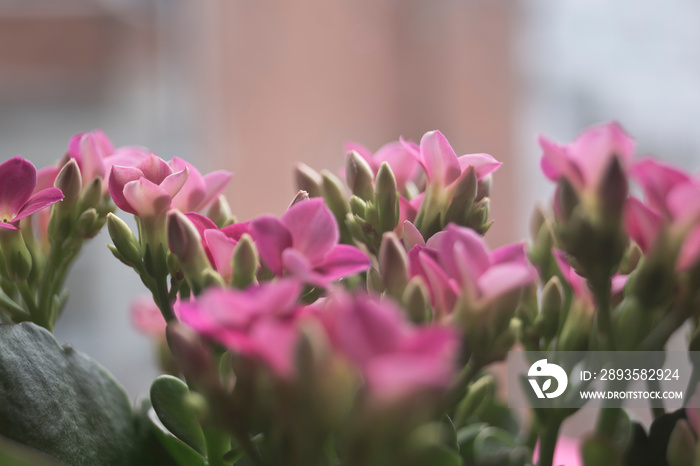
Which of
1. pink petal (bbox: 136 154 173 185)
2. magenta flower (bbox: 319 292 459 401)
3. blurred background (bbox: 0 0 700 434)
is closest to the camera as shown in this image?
magenta flower (bbox: 319 292 459 401)

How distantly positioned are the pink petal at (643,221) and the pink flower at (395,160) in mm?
107

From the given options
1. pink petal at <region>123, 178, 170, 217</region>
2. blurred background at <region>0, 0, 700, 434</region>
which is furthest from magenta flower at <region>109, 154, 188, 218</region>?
blurred background at <region>0, 0, 700, 434</region>

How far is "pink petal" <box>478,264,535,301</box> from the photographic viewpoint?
155 millimetres

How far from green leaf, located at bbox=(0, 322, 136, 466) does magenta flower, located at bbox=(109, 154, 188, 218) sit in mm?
50

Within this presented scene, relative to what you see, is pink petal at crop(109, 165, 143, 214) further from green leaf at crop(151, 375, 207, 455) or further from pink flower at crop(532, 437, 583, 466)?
pink flower at crop(532, 437, 583, 466)

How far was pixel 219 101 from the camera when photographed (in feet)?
6.75

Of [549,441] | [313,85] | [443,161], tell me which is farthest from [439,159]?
[313,85]

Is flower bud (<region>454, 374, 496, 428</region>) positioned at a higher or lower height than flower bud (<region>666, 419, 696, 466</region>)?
lower

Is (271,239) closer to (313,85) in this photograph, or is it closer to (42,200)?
(42,200)

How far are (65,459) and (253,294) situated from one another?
102 mm

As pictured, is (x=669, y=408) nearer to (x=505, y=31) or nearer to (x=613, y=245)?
(x=613, y=245)

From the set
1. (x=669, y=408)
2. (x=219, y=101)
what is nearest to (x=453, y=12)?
(x=219, y=101)

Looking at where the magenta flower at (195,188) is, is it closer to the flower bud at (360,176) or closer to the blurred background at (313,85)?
the flower bud at (360,176)

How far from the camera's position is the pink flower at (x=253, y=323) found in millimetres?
128
